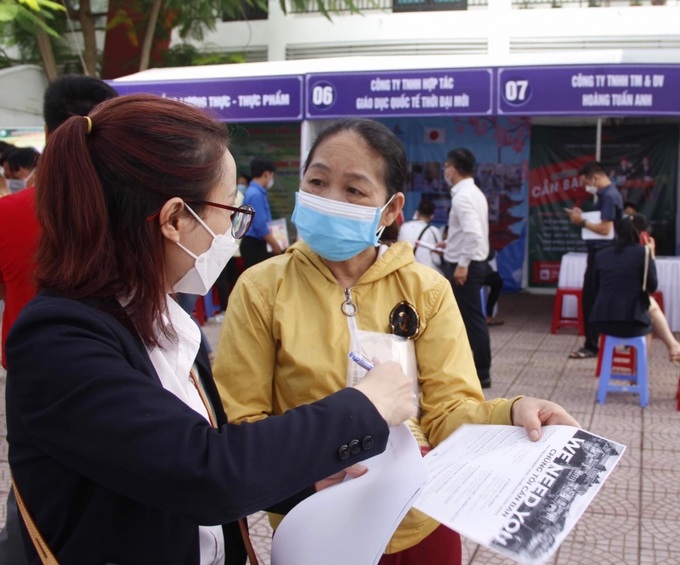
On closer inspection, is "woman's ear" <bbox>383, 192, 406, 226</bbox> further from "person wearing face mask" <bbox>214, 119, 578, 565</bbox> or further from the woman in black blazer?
the woman in black blazer

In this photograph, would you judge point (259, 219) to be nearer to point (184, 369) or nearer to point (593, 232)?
point (593, 232)

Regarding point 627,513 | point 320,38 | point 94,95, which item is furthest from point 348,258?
point 320,38

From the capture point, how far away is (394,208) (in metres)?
2.03

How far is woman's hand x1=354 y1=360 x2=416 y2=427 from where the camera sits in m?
1.25

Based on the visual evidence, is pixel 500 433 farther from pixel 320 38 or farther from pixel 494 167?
pixel 320 38

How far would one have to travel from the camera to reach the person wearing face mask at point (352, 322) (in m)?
1.75

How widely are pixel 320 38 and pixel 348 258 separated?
13581 mm

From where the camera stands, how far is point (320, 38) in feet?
48.4

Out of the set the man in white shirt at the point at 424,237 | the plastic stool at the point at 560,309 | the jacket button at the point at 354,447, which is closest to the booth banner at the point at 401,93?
the man in white shirt at the point at 424,237

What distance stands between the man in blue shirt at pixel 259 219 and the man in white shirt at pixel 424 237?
144 cm

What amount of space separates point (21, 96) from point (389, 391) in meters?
13.6

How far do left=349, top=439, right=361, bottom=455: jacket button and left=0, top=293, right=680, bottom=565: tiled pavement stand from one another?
2340mm

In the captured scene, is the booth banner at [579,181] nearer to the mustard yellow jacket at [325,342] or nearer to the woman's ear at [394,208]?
the woman's ear at [394,208]

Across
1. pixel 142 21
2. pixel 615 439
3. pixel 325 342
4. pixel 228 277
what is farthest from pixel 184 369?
pixel 142 21
